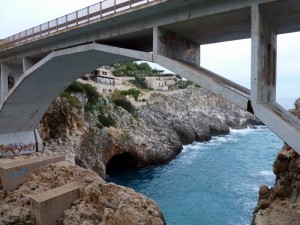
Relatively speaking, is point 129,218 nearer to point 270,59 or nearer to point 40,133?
point 270,59

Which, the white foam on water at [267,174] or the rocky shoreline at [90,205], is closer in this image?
the rocky shoreline at [90,205]

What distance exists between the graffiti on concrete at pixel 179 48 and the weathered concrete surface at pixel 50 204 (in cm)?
768

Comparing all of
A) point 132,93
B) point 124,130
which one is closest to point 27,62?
point 124,130

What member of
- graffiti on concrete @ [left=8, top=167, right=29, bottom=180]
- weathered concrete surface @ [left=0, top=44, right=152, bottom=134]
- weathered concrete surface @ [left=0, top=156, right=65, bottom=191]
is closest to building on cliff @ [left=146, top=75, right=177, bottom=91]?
weathered concrete surface @ [left=0, top=44, right=152, bottom=134]

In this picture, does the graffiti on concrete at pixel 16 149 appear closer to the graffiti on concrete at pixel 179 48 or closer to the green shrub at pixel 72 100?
the green shrub at pixel 72 100

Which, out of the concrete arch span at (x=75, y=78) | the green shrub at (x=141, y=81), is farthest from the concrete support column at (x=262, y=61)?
the green shrub at (x=141, y=81)

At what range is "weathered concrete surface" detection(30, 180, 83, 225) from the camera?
12164 millimetres

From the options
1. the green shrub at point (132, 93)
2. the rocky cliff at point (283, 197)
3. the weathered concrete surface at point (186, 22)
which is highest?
the weathered concrete surface at point (186, 22)

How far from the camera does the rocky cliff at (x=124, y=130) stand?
2691 centimetres

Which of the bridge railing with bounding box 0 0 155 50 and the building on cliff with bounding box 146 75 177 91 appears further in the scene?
the building on cliff with bounding box 146 75 177 91

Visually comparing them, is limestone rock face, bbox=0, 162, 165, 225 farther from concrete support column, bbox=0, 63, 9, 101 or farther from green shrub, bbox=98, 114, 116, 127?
green shrub, bbox=98, 114, 116, 127

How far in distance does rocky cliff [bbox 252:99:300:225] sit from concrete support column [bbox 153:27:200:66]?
6025mm

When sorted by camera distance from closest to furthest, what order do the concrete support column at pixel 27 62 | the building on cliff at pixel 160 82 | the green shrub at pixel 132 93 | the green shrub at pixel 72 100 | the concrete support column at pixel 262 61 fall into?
the concrete support column at pixel 262 61 < the concrete support column at pixel 27 62 < the green shrub at pixel 72 100 < the green shrub at pixel 132 93 < the building on cliff at pixel 160 82

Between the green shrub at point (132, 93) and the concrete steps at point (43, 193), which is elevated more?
the green shrub at point (132, 93)
